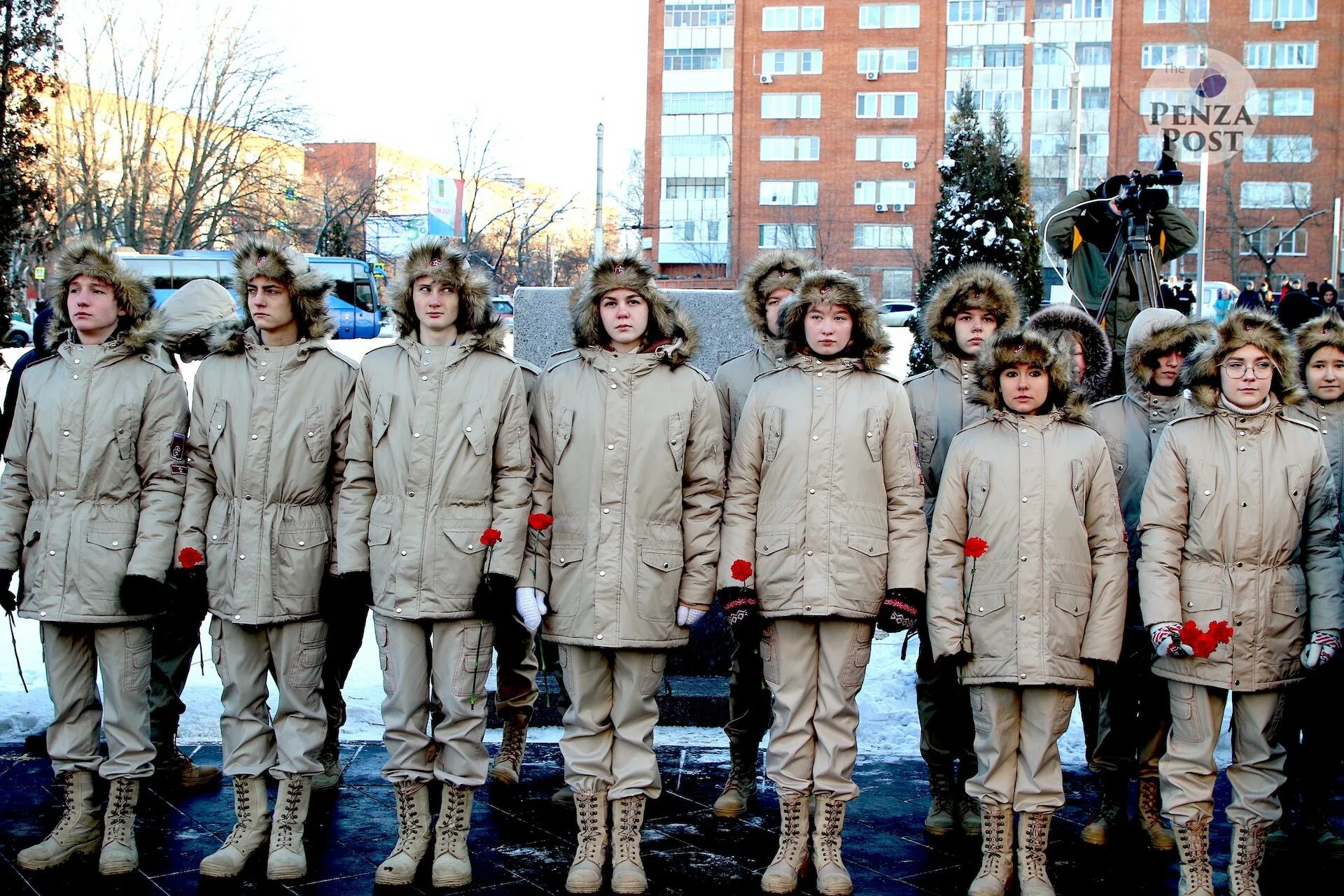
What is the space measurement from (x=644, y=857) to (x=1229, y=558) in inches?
90.9

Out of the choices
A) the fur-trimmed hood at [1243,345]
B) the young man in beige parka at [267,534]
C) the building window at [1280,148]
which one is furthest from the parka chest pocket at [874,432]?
the building window at [1280,148]

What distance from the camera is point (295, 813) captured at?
4.58 meters

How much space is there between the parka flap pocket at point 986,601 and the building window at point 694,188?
6368 cm

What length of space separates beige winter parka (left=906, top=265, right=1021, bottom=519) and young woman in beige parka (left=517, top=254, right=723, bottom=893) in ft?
3.37

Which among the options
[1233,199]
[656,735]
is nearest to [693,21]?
[1233,199]

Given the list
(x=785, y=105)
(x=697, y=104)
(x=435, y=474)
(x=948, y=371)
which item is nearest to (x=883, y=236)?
(x=785, y=105)

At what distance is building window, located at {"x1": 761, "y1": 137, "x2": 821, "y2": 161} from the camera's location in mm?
66812

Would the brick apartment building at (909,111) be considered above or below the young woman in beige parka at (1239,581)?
above

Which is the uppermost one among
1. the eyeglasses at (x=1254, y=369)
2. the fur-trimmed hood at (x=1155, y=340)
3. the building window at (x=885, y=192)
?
the building window at (x=885, y=192)

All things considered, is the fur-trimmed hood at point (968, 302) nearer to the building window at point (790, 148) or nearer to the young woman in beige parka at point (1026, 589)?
the young woman in beige parka at point (1026, 589)

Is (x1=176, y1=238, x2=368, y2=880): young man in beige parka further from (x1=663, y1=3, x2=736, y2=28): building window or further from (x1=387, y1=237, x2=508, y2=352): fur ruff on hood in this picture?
(x1=663, y1=3, x2=736, y2=28): building window

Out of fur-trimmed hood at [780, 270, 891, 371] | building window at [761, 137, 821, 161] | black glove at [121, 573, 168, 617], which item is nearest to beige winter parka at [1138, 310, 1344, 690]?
fur-trimmed hood at [780, 270, 891, 371]

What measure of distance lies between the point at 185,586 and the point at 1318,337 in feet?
14.4

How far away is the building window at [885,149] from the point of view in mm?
66000
